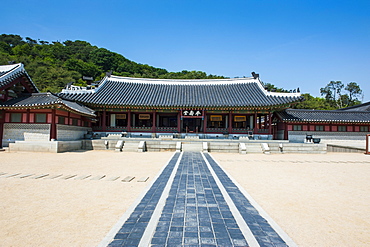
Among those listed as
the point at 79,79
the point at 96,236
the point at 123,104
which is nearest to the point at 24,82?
the point at 123,104

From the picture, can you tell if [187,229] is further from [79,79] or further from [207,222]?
[79,79]

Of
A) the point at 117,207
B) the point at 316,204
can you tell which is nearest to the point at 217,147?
the point at 316,204

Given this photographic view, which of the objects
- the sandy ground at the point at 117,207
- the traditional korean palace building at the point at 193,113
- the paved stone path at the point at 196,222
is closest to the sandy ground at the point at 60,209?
the sandy ground at the point at 117,207

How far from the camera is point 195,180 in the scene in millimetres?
7637

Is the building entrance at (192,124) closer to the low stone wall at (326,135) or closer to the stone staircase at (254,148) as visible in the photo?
the stone staircase at (254,148)

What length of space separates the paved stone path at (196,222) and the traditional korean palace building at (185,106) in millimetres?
17409

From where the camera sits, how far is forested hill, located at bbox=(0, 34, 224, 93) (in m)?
53.7

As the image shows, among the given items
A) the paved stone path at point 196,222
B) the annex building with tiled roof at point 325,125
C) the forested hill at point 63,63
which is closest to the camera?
the paved stone path at point 196,222

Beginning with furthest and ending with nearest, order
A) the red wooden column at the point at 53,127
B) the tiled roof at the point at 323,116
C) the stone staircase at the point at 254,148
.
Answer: the tiled roof at the point at 323,116
the stone staircase at the point at 254,148
the red wooden column at the point at 53,127

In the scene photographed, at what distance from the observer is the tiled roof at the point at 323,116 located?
78.5 ft

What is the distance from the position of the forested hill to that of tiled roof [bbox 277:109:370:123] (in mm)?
49756

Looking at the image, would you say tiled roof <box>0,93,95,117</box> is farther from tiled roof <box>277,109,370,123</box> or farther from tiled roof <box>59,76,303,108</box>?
tiled roof <box>277,109,370,123</box>

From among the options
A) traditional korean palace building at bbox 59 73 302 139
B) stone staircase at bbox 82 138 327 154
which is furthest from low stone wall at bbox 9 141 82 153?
traditional korean palace building at bbox 59 73 302 139

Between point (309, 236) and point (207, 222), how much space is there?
1.89 metres
